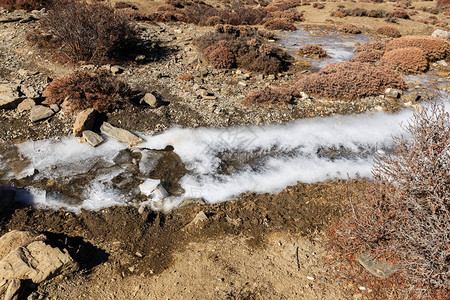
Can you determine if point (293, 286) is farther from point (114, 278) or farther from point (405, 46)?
point (405, 46)

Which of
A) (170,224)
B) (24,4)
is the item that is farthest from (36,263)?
(24,4)

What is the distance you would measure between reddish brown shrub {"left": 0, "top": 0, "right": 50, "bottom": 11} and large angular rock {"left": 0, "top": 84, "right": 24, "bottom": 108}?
10783 millimetres

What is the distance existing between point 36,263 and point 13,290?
0.42m

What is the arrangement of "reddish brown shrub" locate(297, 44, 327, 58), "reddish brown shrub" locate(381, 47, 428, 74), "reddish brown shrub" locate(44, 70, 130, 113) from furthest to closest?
"reddish brown shrub" locate(297, 44, 327, 58) → "reddish brown shrub" locate(381, 47, 428, 74) → "reddish brown shrub" locate(44, 70, 130, 113)

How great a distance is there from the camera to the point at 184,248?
5.03 meters

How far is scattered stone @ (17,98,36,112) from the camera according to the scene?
8211 millimetres

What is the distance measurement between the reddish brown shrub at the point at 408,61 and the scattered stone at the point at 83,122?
13.9m

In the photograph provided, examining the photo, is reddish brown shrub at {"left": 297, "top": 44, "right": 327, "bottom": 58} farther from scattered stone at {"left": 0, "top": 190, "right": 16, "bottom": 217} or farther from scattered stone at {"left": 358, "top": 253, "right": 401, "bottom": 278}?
scattered stone at {"left": 0, "top": 190, "right": 16, "bottom": 217}

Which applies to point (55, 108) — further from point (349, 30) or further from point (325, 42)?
point (349, 30)

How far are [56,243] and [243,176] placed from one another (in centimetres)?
428

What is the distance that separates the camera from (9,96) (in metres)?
8.22

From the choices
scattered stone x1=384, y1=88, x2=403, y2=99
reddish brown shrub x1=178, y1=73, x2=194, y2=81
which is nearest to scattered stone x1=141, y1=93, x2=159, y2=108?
reddish brown shrub x1=178, y1=73, x2=194, y2=81

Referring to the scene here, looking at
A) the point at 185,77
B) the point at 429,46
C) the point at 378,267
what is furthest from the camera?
the point at 429,46

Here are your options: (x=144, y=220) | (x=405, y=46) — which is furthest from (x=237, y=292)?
(x=405, y=46)
